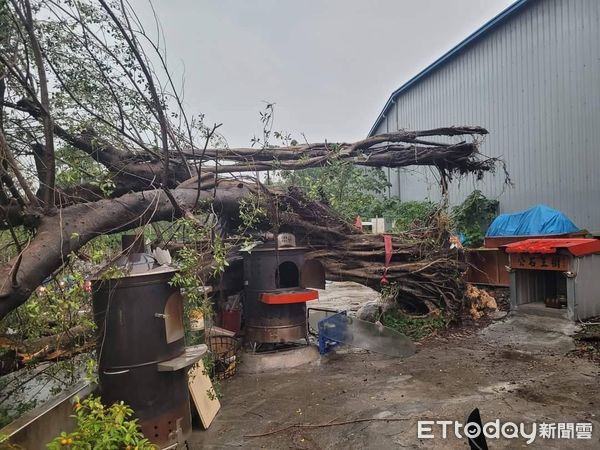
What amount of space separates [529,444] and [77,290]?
440 cm

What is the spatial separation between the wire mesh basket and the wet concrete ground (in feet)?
0.73

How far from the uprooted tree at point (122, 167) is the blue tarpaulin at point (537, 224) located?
4.34 m

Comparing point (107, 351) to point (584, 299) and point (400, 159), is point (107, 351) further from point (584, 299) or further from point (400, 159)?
point (584, 299)

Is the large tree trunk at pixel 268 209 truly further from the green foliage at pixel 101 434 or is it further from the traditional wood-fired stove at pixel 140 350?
the green foliage at pixel 101 434

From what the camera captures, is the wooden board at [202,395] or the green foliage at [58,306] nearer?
the green foliage at [58,306]

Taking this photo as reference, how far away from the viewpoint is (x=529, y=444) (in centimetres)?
426

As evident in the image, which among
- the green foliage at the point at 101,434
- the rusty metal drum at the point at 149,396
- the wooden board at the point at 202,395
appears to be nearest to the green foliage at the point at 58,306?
the rusty metal drum at the point at 149,396

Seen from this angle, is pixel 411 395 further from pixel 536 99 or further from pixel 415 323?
pixel 536 99

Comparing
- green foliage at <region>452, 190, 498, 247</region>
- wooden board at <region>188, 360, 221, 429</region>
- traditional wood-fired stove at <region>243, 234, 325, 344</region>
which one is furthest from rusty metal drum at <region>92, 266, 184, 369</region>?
green foliage at <region>452, 190, 498, 247</region>

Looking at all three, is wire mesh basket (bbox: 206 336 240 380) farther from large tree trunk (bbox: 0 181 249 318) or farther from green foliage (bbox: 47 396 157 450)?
green foliage (bbox: 47 396 157 450)

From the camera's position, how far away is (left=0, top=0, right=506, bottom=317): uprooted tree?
367 cm

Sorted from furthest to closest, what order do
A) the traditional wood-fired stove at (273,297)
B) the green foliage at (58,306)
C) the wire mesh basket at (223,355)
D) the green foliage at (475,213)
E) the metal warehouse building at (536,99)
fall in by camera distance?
the green foliage at (475,213)
the metal warehouse building at (536,99)
the traditional wood-fired stove at (273,297)
the wire mesh basket at (223,355)
the green foliage at (58,306)

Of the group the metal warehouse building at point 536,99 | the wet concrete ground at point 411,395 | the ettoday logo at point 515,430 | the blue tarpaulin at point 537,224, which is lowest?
the wet concrete ground at point 411,395

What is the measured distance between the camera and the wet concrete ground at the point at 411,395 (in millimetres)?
4699
